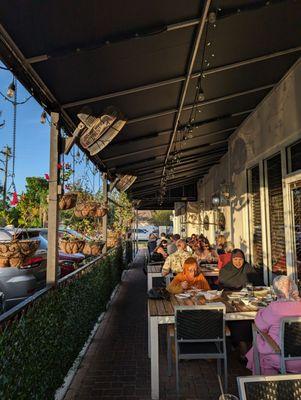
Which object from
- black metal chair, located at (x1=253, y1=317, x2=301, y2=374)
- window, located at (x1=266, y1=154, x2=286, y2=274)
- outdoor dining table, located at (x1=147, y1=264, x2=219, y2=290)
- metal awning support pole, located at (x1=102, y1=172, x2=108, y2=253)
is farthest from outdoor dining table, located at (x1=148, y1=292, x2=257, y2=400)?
metal awning support pole, located at (x1=102, y1=172, x2=108, y2=253)

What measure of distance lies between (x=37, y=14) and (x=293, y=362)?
3.17m

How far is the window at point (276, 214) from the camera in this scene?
16.2 feet

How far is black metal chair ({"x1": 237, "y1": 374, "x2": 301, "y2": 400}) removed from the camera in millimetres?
1499

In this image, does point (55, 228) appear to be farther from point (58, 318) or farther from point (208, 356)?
point (208, 356)

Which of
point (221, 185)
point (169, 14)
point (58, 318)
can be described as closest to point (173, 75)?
point (169, 14)

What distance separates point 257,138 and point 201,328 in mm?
4092

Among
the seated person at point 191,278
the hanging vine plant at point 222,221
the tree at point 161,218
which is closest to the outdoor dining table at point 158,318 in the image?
the seated person at point 191,278

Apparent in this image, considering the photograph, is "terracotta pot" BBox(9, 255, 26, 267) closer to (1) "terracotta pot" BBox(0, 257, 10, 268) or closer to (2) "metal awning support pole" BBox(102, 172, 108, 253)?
(1) "terracotta pot" BBox(0, 257, 10, 268)

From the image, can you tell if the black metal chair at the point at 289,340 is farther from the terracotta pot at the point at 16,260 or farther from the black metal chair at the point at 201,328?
the terracotta pot at the point at 16,260

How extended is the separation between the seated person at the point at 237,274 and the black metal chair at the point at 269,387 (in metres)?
2.83

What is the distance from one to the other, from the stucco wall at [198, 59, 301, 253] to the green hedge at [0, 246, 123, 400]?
3515 mm

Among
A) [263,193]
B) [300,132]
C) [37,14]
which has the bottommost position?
[263,193]

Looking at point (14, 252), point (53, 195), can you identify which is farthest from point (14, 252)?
point (53, 195)

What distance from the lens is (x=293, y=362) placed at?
8.07 ft
